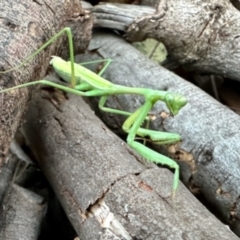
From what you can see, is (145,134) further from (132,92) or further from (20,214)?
(20,214)

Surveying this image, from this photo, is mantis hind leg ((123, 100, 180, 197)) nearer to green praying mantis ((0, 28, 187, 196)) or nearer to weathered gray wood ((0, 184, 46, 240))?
green praying mantis ((0, 28, 187, 196))

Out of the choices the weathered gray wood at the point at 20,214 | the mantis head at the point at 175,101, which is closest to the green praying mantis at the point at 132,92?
the mantis head at the point at 175,101

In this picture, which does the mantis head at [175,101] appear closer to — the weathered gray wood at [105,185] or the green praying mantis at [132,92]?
the green praying mantis at [132,92]

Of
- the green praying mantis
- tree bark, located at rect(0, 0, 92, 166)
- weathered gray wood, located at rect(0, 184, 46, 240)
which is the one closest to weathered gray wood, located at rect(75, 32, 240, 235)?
the green praying mantis

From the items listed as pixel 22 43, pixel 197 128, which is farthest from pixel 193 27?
pixel 22 43

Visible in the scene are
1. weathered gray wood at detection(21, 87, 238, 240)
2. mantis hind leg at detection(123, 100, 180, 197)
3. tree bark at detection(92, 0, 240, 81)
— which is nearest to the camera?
weathered gray wood at detection(21, 87, 238, 240)

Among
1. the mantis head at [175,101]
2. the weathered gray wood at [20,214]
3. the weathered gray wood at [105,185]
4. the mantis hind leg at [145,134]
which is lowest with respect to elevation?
the weathered gray wood at [20,214]
